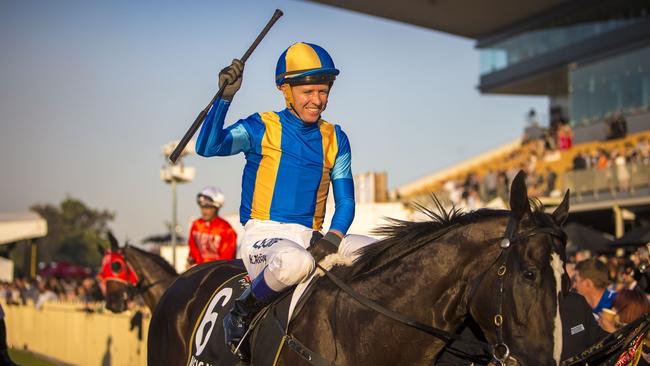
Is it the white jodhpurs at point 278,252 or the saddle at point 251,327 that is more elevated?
the white jodhpurs at point 278,252

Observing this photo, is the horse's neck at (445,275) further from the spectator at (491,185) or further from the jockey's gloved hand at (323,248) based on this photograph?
the spectator at (491,185)

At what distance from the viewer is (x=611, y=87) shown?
1299 inches

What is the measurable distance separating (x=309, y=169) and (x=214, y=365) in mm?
1137

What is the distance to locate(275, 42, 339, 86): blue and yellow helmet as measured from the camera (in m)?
4.02

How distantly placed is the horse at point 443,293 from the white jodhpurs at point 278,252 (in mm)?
147

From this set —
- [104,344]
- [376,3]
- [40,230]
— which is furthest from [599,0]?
[104,344]

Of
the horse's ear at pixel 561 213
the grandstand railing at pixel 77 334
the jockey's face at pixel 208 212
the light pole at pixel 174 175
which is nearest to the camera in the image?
the horse's ear at pixel 561 213

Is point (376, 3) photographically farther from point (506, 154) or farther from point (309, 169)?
point (309, 169)

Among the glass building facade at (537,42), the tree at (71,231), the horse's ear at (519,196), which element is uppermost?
the glass building facade at (537,42)

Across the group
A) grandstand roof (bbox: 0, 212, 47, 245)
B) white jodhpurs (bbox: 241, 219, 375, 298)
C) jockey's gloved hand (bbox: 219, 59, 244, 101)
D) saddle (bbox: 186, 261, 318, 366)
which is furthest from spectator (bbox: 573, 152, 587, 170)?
jockey's gloved hand (bbox: 219, 59, 244, 101)

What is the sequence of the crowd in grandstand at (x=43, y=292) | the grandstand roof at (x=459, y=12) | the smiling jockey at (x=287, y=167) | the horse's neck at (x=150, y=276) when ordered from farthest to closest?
the grandstand roof at (x=459, y=12), the crowd in grandstand at (x=43, y=292), the horse's neck at (x=150, y=276), the smiling jockey at (x=287, y=167)

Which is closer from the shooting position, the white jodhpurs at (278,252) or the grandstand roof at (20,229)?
the white jodhpurs at (278,252)

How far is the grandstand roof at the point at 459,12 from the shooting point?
39.5 m

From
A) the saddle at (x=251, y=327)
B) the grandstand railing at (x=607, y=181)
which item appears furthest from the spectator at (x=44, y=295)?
the saddle at (x=251, y=327)
